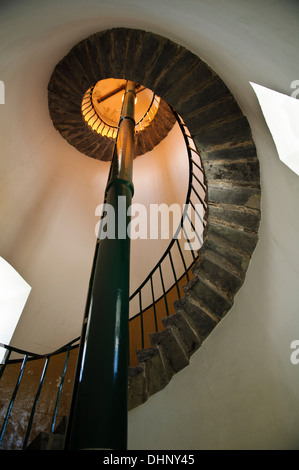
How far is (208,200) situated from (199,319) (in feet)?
4.70

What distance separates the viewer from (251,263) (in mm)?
3055

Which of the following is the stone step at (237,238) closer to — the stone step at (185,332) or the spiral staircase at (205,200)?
the spiral staircase at (205,200)

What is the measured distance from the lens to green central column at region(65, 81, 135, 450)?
47.3 inches

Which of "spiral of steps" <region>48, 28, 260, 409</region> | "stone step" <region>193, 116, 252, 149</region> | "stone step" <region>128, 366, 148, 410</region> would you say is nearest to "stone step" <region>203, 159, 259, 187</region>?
"spiral of steps" <region>48, 28, 260, 409</region>

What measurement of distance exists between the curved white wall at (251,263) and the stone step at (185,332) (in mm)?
253

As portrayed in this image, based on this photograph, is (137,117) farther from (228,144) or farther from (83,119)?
(228,144)

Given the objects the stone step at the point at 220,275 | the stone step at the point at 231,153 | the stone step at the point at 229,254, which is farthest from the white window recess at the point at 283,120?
the stone step at the point at 220,275

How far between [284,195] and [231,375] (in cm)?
219

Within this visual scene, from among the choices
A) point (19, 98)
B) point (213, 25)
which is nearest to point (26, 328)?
point (19, 98)

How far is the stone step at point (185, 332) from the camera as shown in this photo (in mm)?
3180

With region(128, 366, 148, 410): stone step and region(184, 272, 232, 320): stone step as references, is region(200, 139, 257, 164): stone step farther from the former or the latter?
region(128, 366, 148, 410): stone step

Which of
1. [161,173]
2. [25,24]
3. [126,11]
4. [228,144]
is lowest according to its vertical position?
[228,144]

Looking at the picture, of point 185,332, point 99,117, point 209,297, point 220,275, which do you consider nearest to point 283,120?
point 220,275

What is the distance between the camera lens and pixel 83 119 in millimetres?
6555
